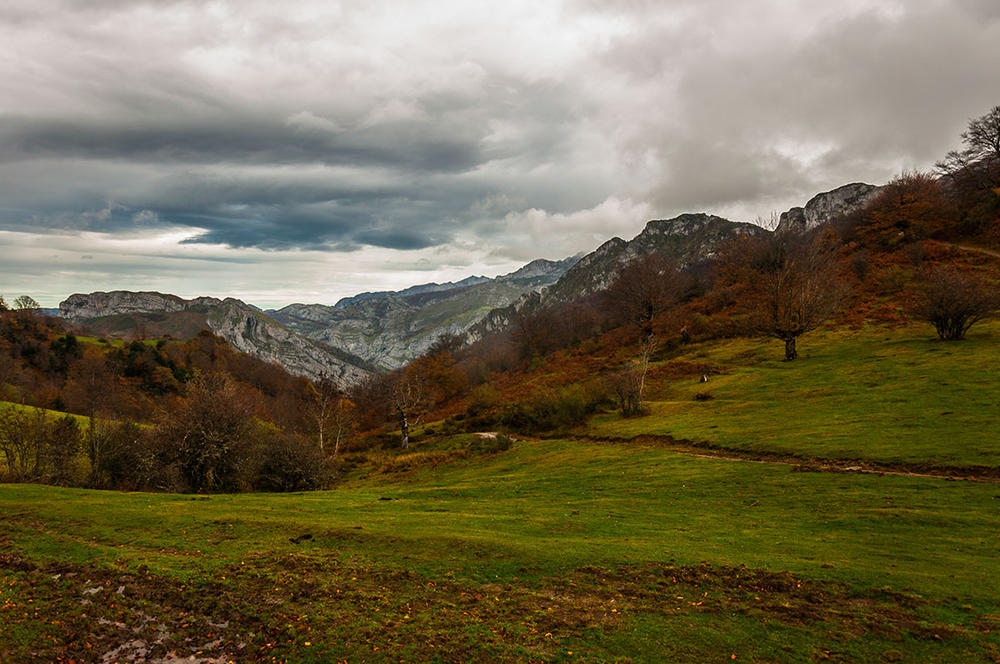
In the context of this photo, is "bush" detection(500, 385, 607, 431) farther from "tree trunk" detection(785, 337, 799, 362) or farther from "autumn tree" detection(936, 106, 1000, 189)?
"autumn tree" detection(936, 106, 1000, 189)

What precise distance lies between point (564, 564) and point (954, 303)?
172 feet

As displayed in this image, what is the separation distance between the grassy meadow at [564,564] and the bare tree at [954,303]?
18.5 meters

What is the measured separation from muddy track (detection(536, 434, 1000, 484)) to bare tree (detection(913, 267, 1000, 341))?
107 ft

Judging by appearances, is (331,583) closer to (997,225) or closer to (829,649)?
(829,649)

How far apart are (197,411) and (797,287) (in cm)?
7082

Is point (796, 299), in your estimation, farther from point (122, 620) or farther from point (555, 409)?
point (122, 620)

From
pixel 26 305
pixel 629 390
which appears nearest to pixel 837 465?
pixel 629 390

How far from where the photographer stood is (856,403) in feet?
112

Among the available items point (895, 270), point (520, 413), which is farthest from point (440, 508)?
point (895, 270)

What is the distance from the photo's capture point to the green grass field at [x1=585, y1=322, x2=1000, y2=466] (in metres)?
25.5

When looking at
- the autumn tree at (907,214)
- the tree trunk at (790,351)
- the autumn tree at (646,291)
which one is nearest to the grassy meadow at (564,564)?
the tree trunk at (790,351)

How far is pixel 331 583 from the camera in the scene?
13.2 meters

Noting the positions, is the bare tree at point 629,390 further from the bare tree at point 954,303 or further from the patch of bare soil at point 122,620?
the patch of bare soil at point 122,620

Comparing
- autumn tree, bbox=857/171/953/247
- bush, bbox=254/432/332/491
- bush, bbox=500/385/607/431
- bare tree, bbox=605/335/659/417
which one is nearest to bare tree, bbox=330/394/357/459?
bush, bbox=254/432/332/491
